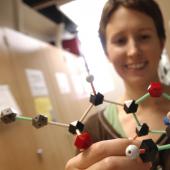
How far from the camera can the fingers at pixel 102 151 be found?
0.29 m

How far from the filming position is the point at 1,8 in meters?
1.43

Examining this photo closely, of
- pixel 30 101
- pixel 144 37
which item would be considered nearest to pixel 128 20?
pixel 144 37

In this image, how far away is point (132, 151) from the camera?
0.87ft

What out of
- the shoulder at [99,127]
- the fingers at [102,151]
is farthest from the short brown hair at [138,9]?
the fingers at [102,151]

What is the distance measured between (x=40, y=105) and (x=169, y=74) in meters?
0.53

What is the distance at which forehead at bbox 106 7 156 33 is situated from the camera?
439 millimetres

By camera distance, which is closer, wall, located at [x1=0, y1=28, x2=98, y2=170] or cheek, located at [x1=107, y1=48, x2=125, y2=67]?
cheek, located at [x1=107, y1=48, x2=125, y2=67]

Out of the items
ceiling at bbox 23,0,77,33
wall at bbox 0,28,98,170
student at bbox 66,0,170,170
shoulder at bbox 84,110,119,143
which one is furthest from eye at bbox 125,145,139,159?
ceiling at bbox 23,0,77,33

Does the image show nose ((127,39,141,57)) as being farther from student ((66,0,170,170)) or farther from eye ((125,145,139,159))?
eye ((125,145,139,159))

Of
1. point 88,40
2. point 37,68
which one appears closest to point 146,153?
point 88,40

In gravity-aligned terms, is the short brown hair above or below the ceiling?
below

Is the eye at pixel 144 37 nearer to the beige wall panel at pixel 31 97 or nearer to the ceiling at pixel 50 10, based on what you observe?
the beige wall panel at pixel 31 97

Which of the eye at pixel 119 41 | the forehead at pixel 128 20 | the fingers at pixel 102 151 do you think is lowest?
the fingers at pixel 102 151

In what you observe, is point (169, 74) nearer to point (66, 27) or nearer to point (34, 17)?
point (34, 17)
